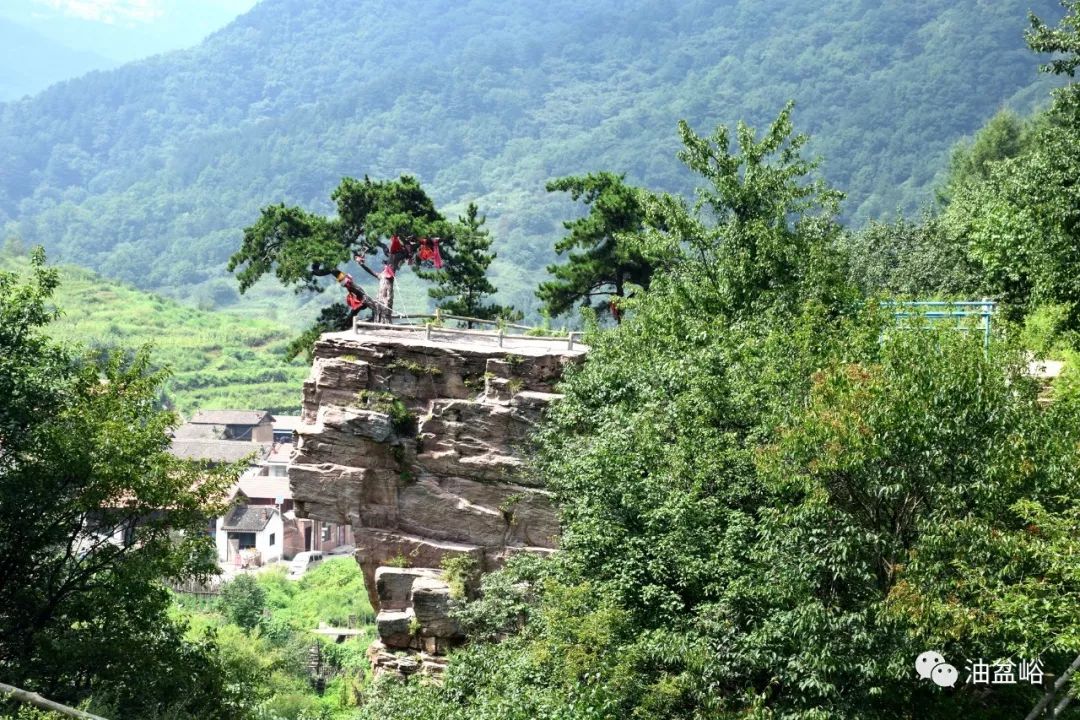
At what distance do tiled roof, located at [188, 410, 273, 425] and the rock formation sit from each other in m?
72.4

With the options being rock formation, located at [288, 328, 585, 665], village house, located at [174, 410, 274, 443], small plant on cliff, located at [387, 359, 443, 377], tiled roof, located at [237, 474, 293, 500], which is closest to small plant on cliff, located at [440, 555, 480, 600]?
rock formation, located at [288, 328, 585, 665]

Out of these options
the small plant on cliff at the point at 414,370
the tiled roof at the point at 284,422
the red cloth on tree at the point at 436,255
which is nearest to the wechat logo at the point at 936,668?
the small plant on cliff at the point at 414,370

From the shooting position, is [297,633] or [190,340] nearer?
[297,633]

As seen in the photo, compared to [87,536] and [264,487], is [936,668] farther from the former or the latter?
[264,487]

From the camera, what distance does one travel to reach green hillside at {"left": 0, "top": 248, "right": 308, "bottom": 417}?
374 ft

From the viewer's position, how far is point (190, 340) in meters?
130

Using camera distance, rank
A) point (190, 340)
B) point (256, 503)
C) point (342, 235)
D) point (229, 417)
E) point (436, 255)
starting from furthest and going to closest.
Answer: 1. point (190, 340)
2. point (229, 417)
3. point (256, 503)
4. point (342, 235)
5. point (436, 255)

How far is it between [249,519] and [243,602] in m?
20.8

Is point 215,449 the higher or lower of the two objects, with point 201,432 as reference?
lower

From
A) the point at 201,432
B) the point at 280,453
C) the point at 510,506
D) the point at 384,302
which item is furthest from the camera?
the point at 201,432

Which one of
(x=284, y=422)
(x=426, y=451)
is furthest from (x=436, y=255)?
(x=284, y=422)

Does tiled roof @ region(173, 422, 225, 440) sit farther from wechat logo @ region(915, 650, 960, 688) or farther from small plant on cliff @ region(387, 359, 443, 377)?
wechat logo @ region(915, 650, 960, 688)

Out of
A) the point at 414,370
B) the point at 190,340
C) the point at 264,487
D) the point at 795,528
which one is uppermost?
the point at 414,370

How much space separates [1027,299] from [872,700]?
16127 mm
